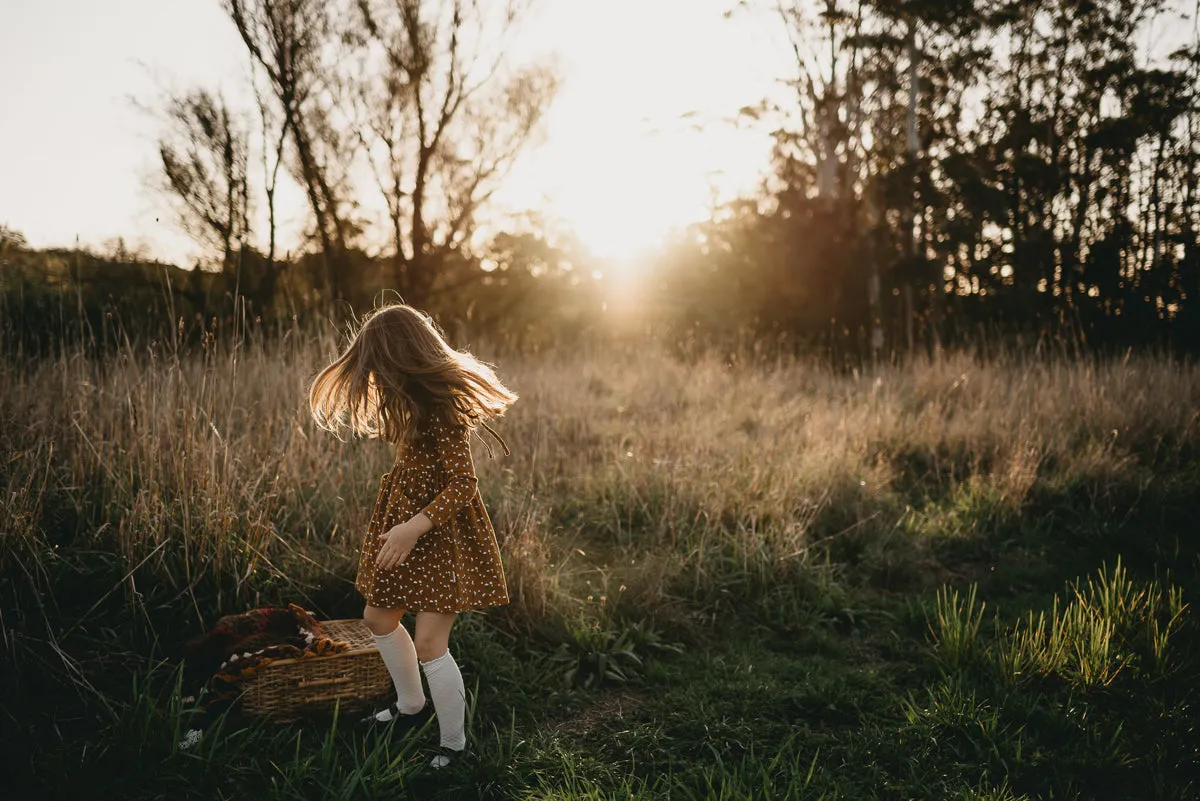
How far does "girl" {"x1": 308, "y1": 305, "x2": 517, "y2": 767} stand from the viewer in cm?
234

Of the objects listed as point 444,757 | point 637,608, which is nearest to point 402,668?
point 444,757

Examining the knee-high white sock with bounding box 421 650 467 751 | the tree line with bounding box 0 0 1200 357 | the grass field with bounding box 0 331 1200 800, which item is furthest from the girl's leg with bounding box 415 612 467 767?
the tree line with bounding box 0 0 1200 357

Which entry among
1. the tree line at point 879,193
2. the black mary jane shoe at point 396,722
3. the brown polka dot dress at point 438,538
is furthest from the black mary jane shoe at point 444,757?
the tree line at point 879,193

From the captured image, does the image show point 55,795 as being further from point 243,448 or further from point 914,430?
point 914,430

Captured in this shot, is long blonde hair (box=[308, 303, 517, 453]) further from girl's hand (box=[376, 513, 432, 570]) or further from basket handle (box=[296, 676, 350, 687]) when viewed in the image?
basket handle (box=[296, 676, 350, 687])

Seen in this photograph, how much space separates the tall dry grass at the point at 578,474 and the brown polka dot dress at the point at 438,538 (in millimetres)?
968

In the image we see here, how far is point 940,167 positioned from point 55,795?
13622mm

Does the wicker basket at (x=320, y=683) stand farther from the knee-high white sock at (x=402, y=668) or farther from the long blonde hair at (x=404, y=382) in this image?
the long blonde hair at (x=404, y=382)

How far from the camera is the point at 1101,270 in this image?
12.6 meters

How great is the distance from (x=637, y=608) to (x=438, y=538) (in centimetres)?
149

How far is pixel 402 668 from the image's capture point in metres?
2.53

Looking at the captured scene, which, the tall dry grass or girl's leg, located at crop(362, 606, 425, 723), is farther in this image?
the tall dry grass

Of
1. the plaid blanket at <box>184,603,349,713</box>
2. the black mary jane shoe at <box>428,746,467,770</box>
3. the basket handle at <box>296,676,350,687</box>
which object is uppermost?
the plaid blanket at <box>184,603,349,713</box>

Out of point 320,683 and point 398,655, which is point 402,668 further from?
point 320,683
